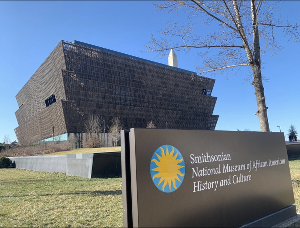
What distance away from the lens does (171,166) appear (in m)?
3.51

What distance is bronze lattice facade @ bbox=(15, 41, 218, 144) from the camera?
62562 mm

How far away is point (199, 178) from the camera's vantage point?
12.7 ft

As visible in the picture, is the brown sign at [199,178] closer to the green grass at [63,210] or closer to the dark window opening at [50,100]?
the green grass at [63,210]

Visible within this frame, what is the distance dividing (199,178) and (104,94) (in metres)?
67.0

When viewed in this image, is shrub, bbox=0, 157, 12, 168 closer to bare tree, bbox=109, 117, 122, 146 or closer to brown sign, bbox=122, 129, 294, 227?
brown sign, bbox=122, 129, 294, 227

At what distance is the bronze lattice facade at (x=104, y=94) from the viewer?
62562 millimetres

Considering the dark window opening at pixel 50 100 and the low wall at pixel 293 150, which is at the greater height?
the dark window opening at pixel 50 100

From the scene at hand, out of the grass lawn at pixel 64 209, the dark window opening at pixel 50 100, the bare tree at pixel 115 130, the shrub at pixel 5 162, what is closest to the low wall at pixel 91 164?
the grass lawn at pixel 64 209

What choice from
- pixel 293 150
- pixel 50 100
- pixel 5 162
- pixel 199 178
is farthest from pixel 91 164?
pixel 50 100

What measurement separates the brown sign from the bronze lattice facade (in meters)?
48.7

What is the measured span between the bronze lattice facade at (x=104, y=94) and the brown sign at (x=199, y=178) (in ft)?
160

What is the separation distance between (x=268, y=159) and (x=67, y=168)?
11.4m

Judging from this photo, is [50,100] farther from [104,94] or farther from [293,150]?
[293,150]

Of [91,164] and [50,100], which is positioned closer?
[91,164]
